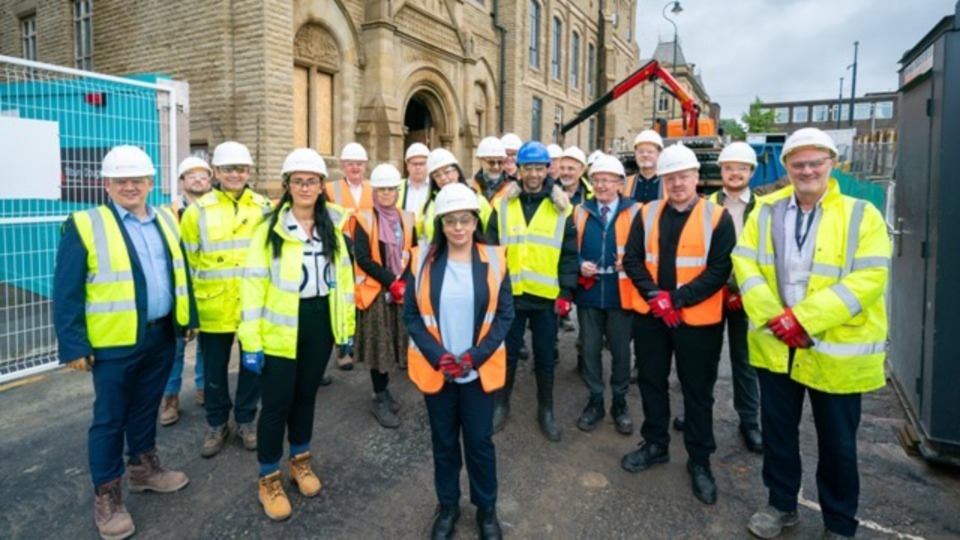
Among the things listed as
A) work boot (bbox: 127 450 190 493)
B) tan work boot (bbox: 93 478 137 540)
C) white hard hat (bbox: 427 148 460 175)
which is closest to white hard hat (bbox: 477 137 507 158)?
white hard hat (bbox: 427 148 460 175)

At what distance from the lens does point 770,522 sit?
3.12 meters

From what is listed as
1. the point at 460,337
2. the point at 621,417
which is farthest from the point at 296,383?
the point at 621,417

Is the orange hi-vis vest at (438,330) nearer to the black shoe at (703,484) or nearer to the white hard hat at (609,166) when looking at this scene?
the black shoe at (703,484)

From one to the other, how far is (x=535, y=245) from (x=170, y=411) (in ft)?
10.7

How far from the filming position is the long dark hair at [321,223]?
3273mm

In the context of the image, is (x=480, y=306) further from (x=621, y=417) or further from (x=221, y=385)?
(x=221, y=385)

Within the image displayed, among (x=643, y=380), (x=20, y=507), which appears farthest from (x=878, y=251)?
(x=20, y=507)

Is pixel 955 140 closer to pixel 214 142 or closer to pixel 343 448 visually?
pixel 343 448

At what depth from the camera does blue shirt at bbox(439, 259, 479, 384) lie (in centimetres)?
295

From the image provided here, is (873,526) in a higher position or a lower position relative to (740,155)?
lower

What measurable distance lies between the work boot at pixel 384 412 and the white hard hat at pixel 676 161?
279 cm

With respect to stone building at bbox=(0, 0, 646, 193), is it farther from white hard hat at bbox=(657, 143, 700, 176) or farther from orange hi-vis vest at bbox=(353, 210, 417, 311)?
white hard hat at bbox=(657, 143, 700, 176)

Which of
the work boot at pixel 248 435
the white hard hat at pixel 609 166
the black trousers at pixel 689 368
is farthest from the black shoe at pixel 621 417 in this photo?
the work boot at pixel 248 435

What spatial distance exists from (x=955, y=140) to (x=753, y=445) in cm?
244
